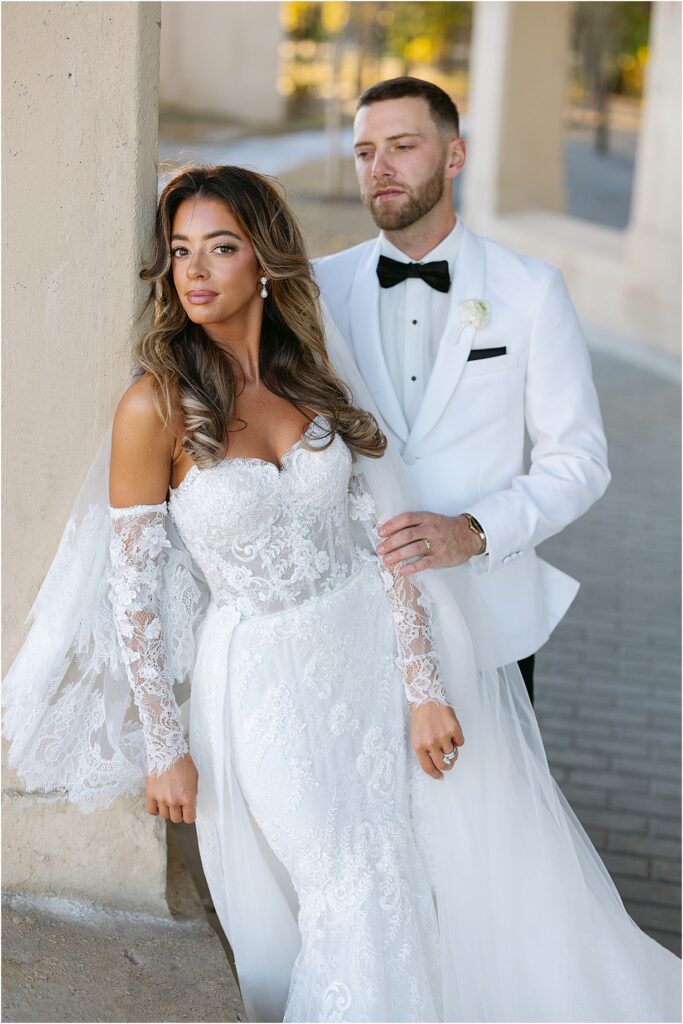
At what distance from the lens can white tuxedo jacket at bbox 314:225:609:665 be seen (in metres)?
3.27

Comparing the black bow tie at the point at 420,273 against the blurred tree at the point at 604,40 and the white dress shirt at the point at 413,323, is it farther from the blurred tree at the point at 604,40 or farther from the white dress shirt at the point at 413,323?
the blurred tree at the point at 604,40

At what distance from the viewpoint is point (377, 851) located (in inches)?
114

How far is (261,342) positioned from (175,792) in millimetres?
1092

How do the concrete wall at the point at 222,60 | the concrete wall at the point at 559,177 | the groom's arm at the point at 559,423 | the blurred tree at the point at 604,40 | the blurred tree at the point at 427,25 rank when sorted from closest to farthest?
the groom's arm at the point at 559,423 < the concrete wall at the point at 559,177 < the blurred tree at the point at 604,40 < the concrete wall at the point at 222,60 < the blurred tree at the point at 427,25

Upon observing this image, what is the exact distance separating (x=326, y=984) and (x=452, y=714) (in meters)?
0.68

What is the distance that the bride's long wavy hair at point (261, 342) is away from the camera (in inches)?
105

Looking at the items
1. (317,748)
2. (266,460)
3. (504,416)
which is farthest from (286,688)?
(504,416)

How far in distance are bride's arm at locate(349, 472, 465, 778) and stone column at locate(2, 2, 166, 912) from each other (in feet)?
2.21

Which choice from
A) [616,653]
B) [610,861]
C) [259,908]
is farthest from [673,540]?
[259,908]

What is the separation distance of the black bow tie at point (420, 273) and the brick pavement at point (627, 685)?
2076 mm

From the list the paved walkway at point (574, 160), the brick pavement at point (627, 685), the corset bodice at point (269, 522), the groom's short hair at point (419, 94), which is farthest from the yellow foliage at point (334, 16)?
the corset bodice at point (269, 522)

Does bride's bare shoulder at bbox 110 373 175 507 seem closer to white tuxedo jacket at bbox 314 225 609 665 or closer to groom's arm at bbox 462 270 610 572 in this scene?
white tuxedo jacket at bbox 314 225 609 665

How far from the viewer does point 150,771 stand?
9.14 feet

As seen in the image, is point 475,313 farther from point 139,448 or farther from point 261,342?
point 139,448
